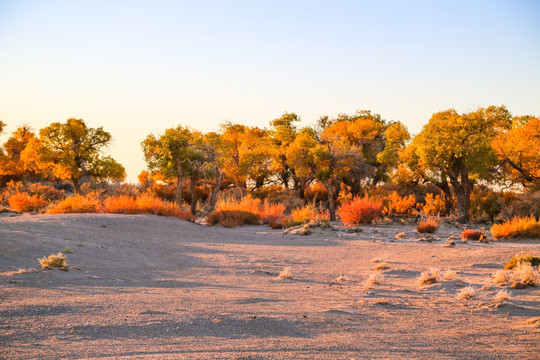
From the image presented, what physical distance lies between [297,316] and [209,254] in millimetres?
7187

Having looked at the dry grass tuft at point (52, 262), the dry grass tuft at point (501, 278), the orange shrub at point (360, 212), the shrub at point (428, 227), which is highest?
the orange shrub at point (360, 212)

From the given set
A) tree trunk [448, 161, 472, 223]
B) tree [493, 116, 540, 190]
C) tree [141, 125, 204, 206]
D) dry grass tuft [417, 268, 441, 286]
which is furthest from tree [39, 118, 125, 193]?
dry grass tuft [417, 268, 441, 286]

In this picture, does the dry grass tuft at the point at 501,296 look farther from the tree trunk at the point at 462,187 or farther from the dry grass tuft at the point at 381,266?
the tree trunk at the point at 462,187

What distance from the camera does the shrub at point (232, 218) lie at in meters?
22.5

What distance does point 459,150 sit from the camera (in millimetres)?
24562

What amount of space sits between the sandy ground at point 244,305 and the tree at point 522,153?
1769 centimetres

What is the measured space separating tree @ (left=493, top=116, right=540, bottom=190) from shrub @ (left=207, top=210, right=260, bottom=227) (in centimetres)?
1462

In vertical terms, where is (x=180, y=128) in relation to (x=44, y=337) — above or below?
above

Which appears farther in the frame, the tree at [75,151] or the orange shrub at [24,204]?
the tree at [75,151]

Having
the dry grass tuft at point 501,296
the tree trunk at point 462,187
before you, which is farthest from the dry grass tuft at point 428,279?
the tree trunk at point 462,187

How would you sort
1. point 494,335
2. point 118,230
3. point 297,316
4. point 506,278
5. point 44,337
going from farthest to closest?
point 118,230 < point 506,278 < point 297,316 < point 494,335 < point 44,337

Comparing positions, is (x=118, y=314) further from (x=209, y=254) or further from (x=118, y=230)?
(x=118, y=230)

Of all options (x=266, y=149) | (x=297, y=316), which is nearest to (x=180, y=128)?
(x=266, y=149)

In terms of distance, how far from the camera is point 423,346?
5305mm
